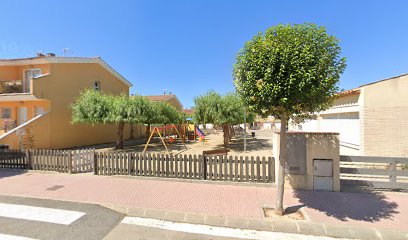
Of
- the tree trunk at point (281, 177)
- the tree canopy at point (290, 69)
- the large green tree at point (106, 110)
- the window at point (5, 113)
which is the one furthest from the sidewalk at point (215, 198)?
the window at point (5, 113)

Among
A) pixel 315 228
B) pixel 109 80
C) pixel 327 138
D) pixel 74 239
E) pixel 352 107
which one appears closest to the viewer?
pixel 74 239

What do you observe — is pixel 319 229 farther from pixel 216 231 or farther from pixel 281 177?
pixel 216 231

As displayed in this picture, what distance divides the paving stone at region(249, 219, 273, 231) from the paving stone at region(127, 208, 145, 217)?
104 inches

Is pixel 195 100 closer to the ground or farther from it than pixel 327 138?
farther from it

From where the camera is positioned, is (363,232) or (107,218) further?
(107,218)

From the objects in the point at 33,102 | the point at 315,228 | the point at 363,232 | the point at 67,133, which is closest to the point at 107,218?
the point at 315,228

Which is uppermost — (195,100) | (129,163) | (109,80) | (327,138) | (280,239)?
(109,80)

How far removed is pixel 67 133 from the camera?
632 inches

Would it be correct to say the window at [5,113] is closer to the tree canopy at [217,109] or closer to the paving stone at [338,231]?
the tree canopy at [217,109]

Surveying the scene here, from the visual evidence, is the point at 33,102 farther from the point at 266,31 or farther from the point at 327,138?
the point at 327,138

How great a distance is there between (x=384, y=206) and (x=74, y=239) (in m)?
7.29

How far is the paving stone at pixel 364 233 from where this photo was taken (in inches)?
154

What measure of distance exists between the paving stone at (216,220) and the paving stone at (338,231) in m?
2.16

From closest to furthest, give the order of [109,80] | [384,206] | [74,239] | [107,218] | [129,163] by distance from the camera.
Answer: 1. [74,239]
2. [107,218]
3. [384,206]
4. [129,163]
5. [109,80]
